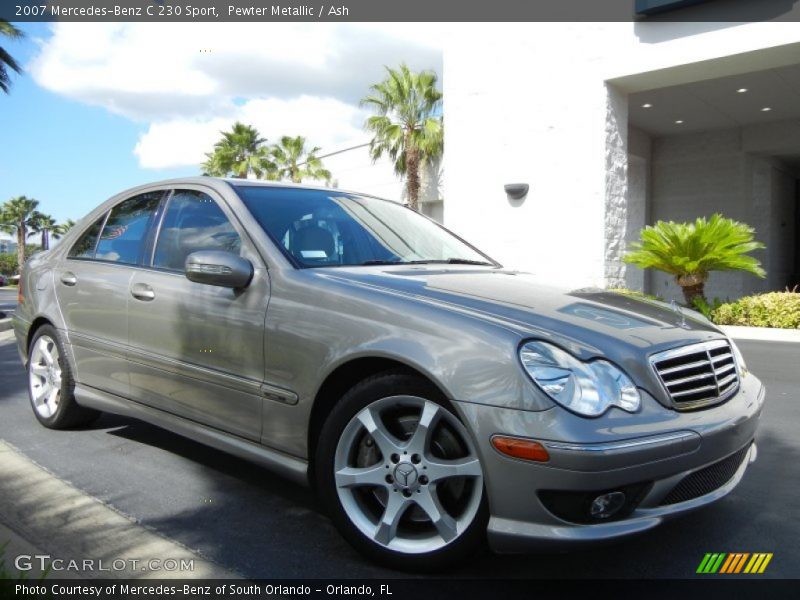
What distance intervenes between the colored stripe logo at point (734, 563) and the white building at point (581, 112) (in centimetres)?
1069

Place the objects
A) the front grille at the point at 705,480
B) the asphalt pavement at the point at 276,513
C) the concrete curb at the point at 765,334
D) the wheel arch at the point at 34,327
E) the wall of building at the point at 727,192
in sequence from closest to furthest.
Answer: the front grille at the point at 705,480
the asphalt pavement at the point at 276,513
the wheel arch at the point at 34,327
the concrete curb at the point at 765,334
the wall of building at the point at 727,192

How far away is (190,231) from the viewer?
11.8 ft

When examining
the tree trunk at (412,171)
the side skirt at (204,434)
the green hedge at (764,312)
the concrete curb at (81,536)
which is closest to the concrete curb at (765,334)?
the green hedge at (764,312)

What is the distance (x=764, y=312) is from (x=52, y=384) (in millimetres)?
11346

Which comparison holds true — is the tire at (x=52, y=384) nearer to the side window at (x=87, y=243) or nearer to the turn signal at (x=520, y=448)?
the side window at (x=87, y=243)

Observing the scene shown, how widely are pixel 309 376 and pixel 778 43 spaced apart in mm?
11279

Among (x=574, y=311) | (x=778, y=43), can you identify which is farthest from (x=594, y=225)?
(x=574, y=311)

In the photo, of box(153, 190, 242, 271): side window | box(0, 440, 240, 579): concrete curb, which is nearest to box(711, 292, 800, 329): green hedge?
box(153, 190, 242, 271): side window

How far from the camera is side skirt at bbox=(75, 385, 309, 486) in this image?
281cm

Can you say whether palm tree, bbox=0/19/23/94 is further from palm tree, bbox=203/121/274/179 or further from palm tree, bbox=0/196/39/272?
palm tree, bbox=0/196/39/272

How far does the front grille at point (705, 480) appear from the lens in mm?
2332

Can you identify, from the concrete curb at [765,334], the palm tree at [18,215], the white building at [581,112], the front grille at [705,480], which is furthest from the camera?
the palm tree at [18,215]

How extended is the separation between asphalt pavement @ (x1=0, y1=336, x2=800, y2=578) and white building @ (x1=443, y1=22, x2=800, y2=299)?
899 centimetres

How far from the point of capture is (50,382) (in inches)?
173
